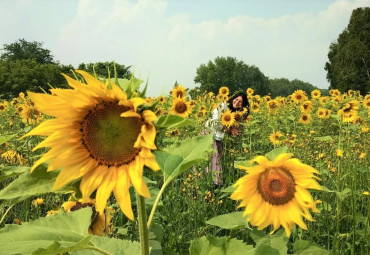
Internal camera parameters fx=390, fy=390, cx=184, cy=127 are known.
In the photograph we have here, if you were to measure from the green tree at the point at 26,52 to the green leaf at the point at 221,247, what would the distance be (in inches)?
2399

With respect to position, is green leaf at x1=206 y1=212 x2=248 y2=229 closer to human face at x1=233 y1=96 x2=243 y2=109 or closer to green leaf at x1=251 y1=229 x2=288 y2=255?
green leaf at x1=251 y1=229 x2=288 y2=255

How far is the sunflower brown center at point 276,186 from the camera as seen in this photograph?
1.63 metres

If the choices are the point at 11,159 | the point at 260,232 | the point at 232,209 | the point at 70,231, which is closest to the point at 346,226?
the point at 232,209

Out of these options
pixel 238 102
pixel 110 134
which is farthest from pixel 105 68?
pixel 110 134

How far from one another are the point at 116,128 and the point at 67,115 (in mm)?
131

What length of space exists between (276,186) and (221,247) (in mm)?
514

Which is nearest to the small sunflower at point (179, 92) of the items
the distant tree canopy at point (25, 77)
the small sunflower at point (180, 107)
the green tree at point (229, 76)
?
the small sunflower at point (180, 107)

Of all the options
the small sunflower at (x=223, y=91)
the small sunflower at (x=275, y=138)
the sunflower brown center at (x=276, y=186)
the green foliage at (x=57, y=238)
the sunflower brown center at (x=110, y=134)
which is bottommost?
the green foliage at (x=57, y=238)

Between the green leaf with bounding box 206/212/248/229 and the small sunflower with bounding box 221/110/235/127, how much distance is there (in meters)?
3.80

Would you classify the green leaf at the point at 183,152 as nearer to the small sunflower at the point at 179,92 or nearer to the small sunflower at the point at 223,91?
the small sunflower at the point at 179,92

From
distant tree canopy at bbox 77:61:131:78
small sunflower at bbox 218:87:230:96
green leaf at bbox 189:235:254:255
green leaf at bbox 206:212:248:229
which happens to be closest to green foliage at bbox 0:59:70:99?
distant tree canopy at bbox 77:61:131:78

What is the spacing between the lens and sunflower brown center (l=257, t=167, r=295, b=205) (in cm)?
163

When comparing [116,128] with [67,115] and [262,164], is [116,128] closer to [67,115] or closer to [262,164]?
[67,115]

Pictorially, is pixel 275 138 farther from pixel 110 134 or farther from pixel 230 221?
pixel 110 134
